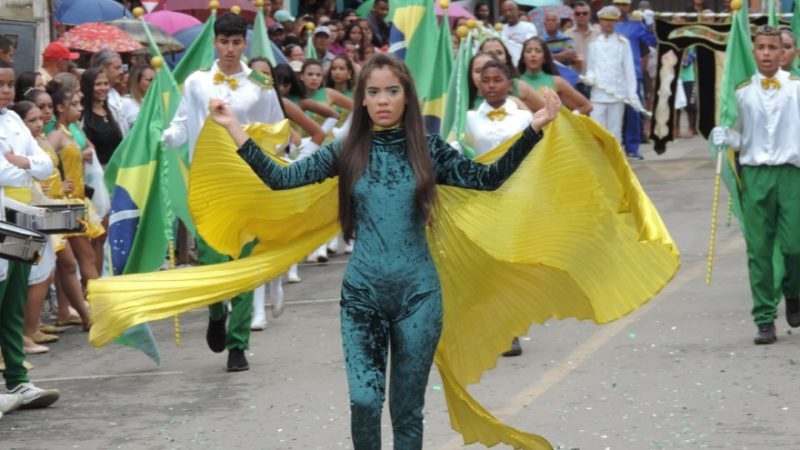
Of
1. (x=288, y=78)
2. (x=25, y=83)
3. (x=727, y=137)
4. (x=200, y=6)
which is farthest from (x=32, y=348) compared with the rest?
(x=200, y=6)

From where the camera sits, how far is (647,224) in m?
7.31

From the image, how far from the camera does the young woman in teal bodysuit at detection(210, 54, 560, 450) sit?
272 inches

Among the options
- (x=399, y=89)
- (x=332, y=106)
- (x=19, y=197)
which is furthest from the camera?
(x=332, y=106)

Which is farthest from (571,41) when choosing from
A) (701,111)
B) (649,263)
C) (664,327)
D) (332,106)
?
(649,263)

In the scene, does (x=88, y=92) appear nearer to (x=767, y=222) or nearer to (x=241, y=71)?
(x=241, y=71)

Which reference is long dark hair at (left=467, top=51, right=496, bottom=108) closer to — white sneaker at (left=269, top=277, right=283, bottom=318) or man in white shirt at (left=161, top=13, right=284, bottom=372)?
man in white shirt at (left=161, top=13, right=284, bottom=372)

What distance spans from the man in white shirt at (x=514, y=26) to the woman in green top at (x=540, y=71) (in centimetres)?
881

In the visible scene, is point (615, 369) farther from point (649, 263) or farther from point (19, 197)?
point (19, 197)

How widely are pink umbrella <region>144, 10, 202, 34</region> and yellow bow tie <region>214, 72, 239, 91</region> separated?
7.86 metres

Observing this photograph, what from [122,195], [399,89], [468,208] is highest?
[399,89]

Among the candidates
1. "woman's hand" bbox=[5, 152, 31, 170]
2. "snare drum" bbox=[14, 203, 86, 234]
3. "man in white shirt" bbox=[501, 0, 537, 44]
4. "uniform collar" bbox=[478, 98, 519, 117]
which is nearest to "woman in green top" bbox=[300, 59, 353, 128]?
"uniform collar" bbox=[478, 98, 519, 117]

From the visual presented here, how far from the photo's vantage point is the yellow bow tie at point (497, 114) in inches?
440

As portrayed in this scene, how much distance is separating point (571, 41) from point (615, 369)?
41.3 feet

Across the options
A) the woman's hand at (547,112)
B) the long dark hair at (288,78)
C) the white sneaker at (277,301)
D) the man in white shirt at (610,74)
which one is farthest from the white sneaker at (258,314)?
the man in white shirt at (610,74)
